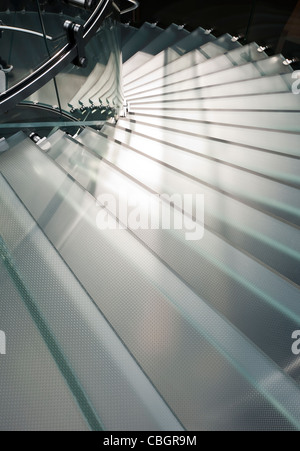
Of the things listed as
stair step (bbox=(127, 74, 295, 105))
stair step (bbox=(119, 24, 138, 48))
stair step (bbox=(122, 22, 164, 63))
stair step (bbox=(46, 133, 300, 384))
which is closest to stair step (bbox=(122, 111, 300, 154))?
stair step (bbox=(127, 74, 295, 105))

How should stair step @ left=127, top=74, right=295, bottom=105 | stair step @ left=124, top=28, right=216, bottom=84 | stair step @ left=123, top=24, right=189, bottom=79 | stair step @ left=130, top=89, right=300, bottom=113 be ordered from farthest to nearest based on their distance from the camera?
stair step @ left=123, top=24, right=189, bottom=79, stair step @ left=124, top=28, right=216, bottom=84, stair step @ left=127, top=74, right=295, bottom=105, stair step @ left=130, top=89, right=300, bottom=113

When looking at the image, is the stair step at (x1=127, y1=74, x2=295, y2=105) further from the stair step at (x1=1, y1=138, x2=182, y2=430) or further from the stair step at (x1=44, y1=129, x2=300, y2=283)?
the stair step at (x1=1, y1=138, x2=182, y2=430)

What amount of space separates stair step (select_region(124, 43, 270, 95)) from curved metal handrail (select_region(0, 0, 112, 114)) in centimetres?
195

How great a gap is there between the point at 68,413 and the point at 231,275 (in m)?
0.73

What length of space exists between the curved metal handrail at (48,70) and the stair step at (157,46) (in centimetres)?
266

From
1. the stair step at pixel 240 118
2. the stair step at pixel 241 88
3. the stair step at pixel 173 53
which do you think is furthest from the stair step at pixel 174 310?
the stair step at pixel 173 53

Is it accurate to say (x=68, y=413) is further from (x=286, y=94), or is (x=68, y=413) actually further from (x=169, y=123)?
(x=286, y=94)

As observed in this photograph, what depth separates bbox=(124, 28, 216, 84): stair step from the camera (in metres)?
4.47

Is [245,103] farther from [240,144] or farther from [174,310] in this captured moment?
[174,310]

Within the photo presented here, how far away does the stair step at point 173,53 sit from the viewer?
176 inches

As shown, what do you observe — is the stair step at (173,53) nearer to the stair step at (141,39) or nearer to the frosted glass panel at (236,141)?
the stair step at (141,39)

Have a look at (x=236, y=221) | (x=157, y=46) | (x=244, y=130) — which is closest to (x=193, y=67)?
(x=157, y=46)

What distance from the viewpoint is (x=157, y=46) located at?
493cm

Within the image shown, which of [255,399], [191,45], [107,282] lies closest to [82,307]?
[107,282]
